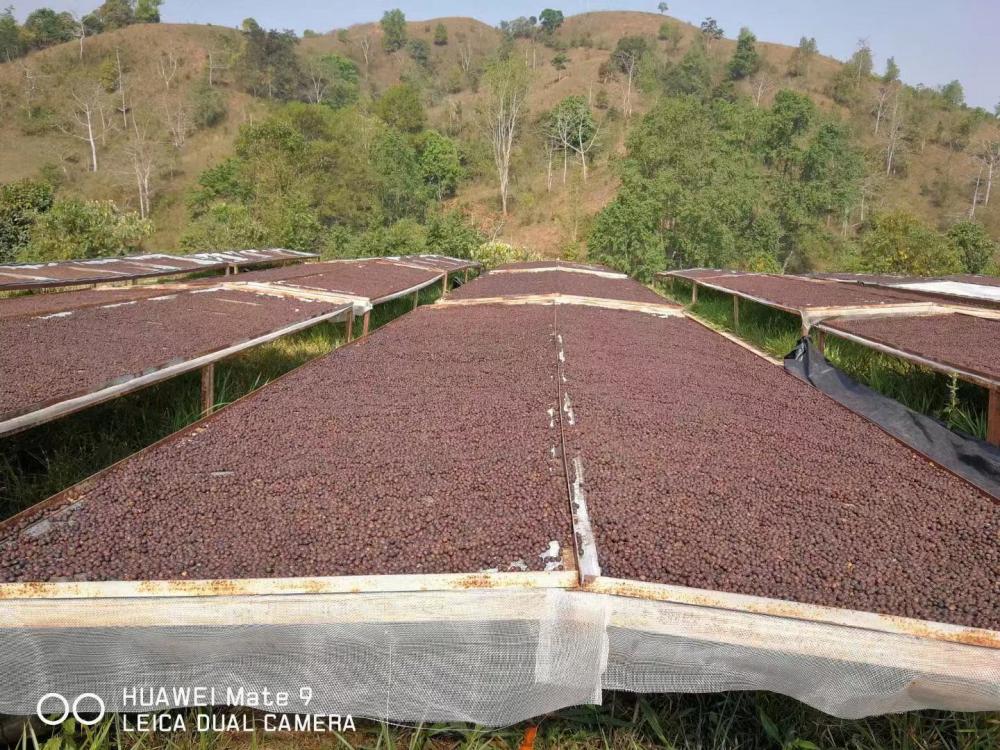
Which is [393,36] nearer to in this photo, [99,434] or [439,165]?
[439,165]

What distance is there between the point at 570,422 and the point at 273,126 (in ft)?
75.3

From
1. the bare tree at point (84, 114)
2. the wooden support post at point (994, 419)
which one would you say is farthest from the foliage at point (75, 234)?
the bare tree at point (84, 114)

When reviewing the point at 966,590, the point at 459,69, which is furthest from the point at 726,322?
the point at 459,69

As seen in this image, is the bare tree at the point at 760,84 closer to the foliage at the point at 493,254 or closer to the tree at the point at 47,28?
the foliage at the point at 493,254

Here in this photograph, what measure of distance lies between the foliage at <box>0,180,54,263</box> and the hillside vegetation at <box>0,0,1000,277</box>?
0.06 metres

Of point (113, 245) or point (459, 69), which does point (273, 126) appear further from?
point (459, 69)

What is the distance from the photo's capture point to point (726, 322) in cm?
887

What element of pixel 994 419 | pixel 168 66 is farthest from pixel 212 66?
pixel 994 419

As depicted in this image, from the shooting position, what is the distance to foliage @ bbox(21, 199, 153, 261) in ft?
39.4

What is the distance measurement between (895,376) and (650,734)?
13.7ft

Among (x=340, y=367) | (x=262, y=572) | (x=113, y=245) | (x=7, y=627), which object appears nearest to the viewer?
(x=7, y=627)

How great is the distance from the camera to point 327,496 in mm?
1913

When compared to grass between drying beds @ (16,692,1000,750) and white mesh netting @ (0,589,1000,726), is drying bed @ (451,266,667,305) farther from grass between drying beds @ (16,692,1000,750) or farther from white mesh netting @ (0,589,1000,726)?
white mesh netting @ (0,589,1000,726)

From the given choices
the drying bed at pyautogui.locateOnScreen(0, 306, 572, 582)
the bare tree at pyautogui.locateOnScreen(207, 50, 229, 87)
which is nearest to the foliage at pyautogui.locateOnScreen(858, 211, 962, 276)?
the drying bed at pyautogui.locateOnScreen(0, 306, 572, 582)
